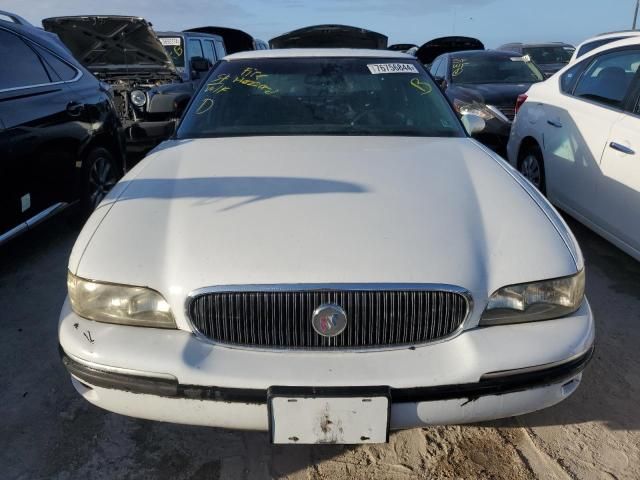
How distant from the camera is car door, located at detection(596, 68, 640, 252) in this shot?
10.8ft

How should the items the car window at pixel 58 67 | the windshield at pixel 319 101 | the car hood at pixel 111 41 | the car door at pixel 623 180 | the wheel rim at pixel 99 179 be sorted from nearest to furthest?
the windshield at pixel 319 101 < the car door at pixel 623 180 < the car window at pixel 58 67 < the wheel rim at pixel 99 179 < the car hood at pixel 111 41

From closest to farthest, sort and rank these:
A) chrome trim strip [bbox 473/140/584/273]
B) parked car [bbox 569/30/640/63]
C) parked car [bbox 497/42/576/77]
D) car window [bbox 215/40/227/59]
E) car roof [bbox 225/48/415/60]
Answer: chrome trim strip [bbox 473/140/584/273] → car roof [bbox 225/48/415/60] → parked car [bbox 569/30/640/63] → car window [bbox 215/40/227/59] → parked car [bbox 497/42/576/77]

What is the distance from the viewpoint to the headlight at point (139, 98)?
22.5 ft

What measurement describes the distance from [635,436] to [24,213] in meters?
3.58

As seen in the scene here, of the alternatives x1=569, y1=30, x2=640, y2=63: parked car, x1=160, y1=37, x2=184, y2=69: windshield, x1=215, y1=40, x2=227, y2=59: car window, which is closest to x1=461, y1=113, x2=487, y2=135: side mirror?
x1=569, y1=30, x2=640, y2=63: parked car

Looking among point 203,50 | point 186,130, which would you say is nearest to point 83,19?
point 203,50

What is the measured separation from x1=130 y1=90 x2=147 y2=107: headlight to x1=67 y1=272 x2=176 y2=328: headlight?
539cm

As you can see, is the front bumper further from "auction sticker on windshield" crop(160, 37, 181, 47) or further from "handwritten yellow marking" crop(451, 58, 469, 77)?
"auction sticker on windshield" crop(160, 37, 181, 47)

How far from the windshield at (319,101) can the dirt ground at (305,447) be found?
1535 mm

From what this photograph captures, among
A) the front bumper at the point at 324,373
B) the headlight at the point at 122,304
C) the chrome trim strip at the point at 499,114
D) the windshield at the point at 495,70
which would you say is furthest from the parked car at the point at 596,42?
the headlight at the point at 122,304

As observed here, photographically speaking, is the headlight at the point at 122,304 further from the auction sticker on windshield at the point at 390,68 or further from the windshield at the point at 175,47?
the windshield at the point at 175,47

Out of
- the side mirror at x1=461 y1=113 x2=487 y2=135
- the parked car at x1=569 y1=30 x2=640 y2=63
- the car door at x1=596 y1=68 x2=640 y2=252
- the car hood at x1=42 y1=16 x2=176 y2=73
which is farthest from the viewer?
the car hood at x1=42 y1=16 x2=176 y2=73

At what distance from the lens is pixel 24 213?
143 inches

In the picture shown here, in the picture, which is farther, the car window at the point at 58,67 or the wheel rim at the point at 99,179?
the wheel rim at the point at 99,179
